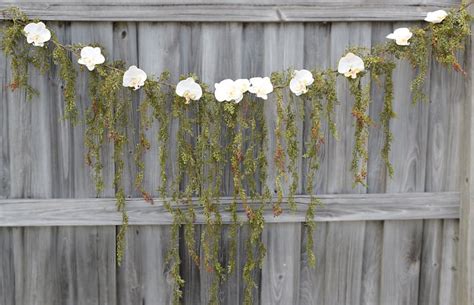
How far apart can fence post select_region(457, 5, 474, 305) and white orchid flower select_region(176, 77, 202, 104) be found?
1054 mm

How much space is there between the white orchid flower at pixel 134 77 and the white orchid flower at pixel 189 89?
0.13m

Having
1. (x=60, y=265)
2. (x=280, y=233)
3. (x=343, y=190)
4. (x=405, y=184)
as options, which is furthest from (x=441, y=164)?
(x=60, y=265)

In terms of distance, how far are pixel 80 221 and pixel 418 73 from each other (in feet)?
4.63

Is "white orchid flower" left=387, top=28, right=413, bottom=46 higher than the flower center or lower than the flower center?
higher

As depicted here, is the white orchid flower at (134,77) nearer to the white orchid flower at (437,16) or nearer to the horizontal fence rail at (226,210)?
the horizontal fence rail at (226,210)

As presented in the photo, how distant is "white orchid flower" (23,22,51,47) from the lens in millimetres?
2141

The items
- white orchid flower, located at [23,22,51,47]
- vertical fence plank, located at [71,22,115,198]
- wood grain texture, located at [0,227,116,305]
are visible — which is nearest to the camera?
white orchid flower, located at [23,22,51,47]

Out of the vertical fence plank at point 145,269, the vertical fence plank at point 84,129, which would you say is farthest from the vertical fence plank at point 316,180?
the vertical fence plank at point 84,129

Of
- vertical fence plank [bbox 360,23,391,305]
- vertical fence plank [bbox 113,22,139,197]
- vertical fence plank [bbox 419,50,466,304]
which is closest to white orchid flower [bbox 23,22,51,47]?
vertical fence plank [bbox 113,22,139,197]

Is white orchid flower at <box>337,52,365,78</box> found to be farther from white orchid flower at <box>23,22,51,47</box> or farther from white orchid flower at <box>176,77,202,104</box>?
white orchid flower at <box>23,22,51,47</box>

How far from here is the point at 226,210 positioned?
7.76 ft

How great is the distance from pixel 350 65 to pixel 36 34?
110 centimetres

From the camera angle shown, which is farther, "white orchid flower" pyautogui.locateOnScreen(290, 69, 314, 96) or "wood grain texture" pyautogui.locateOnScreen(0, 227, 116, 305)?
"wood grain texture" pyautogui.locateOnScreen(0, 227, 116, 305)

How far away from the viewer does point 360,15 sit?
90.4 inches
